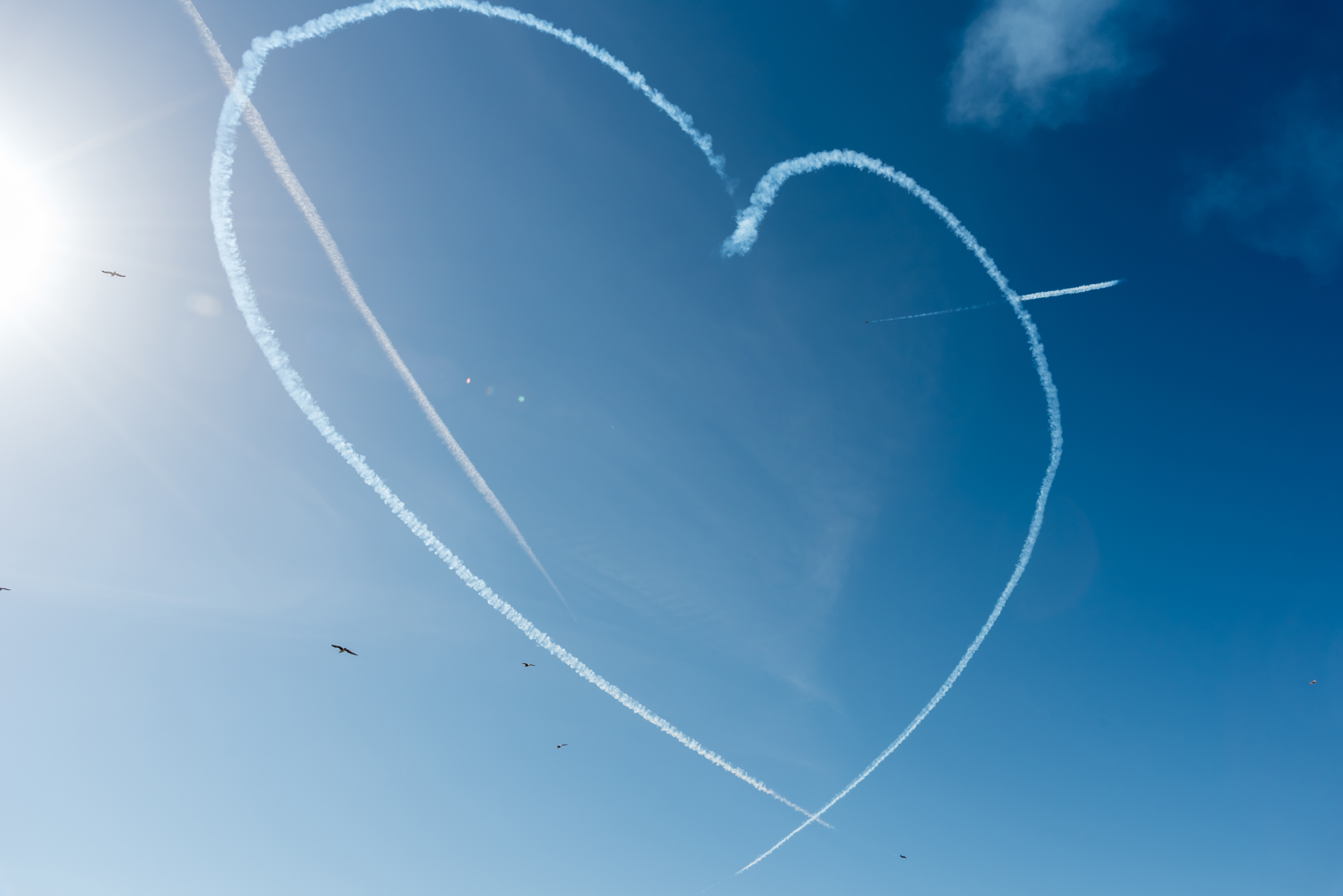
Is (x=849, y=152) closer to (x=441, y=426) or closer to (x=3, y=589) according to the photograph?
(x=441, y=426)

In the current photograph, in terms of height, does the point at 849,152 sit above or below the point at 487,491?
above

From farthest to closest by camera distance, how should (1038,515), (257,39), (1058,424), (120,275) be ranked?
(1038,515)
(1058,424)
(257,39)
(120,275)

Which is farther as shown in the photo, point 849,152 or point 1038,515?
point 1038,515

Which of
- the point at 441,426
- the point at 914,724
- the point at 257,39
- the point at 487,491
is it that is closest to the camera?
the point at 257,39

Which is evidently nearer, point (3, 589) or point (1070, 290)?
point (3, 589)

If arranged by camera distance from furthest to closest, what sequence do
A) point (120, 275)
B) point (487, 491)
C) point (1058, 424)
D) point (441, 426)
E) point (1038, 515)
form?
1. point (1038, 515)
2. point (1058, 424)
3. point (487, 491)
4. point (441, 426)
5. point (120, 275)

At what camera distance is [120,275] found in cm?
2886

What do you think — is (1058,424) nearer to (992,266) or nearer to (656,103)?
(992,266)

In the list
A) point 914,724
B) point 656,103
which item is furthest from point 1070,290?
point 914,724

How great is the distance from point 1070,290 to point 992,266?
557 centimetres

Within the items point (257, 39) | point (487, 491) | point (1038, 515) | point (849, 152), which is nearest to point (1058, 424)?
point (1038, 515)

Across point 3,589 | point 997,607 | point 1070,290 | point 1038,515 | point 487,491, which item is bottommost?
point 3,589

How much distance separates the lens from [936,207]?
1636 inches

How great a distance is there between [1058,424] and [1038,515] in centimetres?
892
